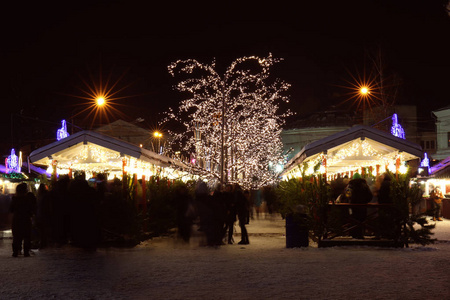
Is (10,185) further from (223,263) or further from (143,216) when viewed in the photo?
(223,263)

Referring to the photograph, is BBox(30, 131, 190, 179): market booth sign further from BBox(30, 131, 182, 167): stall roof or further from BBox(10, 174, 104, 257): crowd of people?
BBox(10, 174, 104, 257): crowd of people

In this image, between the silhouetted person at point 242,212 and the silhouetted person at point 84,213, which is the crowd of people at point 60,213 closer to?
the silhouetted person at point 84,213

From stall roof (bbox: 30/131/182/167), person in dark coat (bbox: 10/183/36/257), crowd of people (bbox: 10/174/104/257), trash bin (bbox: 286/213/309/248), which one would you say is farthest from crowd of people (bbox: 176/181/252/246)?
person in dark coat (bbox: 10/183/36/257)

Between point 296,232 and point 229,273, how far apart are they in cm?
473

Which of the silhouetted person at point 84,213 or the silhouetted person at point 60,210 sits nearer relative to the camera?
the silhouetted person at point 84,213

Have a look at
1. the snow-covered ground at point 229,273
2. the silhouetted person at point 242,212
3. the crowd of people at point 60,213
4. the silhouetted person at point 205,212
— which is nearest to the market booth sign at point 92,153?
the silhouetted person at point 205,212

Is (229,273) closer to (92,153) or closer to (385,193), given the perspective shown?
(385,193)

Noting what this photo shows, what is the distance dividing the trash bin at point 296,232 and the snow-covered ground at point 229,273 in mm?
418

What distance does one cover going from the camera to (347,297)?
7516mm

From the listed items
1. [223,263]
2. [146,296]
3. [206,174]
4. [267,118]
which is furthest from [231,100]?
[146,296]

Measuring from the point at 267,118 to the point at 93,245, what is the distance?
1906cm

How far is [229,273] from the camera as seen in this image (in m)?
9.84

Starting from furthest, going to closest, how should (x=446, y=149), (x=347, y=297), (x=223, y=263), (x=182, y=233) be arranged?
(x=446, y=149) → (x=182, y=233) → (x=223, y=263) → (x=347, y=297)

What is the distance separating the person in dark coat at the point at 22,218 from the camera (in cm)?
1307
